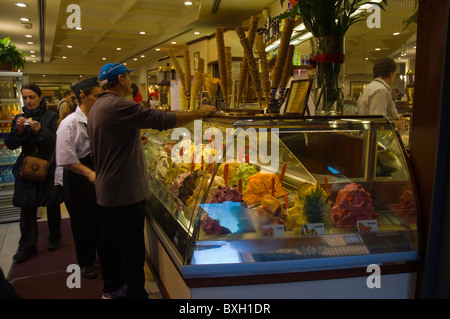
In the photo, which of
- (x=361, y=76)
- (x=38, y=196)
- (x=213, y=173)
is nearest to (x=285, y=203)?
(x=213, y=173)

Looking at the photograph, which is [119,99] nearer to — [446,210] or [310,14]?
[310,14]

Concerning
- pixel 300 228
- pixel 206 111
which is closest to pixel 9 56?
pixel 206 111

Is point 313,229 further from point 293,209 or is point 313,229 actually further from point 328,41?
point 328,41

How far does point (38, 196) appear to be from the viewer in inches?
156

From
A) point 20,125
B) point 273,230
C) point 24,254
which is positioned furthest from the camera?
point 20,125

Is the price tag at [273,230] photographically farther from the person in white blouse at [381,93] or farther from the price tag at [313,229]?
the person in white blouse at [381,93]

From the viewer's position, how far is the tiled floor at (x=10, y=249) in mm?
3135

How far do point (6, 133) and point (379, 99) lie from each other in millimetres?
5206

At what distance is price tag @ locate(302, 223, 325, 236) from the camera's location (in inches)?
72.1

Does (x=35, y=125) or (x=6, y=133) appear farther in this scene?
(x=6, y=133)

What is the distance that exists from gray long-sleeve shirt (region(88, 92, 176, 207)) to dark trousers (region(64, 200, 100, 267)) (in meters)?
0.78

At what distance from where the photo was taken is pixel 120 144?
2.46m

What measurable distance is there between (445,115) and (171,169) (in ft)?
6.72

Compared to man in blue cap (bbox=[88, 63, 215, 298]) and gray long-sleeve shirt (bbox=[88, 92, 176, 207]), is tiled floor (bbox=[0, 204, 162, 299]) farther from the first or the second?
gray long-sleeve shirt (bbox=[88, 92, 176, 207])
